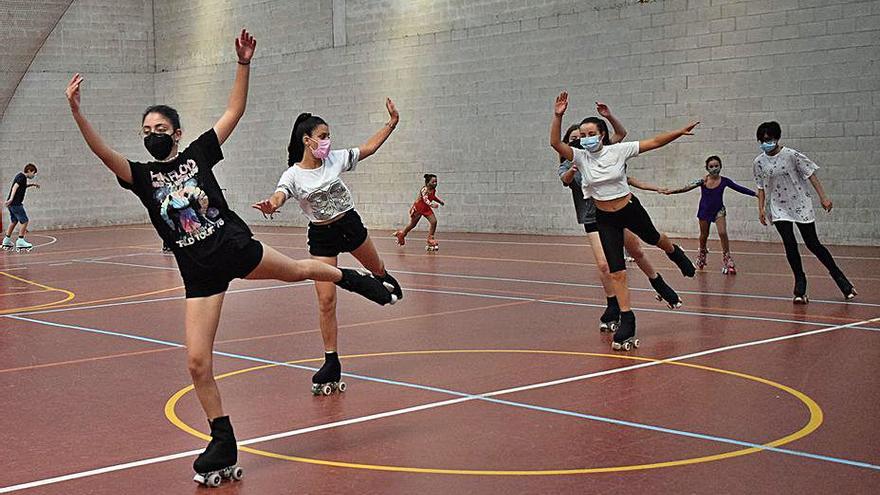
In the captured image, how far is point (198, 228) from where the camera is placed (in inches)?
210

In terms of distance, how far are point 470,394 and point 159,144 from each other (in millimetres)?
2830

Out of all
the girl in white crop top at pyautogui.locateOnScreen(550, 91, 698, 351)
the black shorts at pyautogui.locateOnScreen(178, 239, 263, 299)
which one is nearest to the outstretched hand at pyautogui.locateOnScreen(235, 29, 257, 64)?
the black shorts at pyautogui.locateOnScreen(178, 239, 263, 299)

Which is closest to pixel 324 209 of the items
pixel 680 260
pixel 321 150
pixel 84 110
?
pixel 321 150

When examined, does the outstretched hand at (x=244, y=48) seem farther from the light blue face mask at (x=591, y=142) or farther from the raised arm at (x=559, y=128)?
the light blue face mask at (x=591, y=142)

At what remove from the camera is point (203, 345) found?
17.4 ft

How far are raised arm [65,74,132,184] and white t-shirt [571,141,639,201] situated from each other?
4634 mm

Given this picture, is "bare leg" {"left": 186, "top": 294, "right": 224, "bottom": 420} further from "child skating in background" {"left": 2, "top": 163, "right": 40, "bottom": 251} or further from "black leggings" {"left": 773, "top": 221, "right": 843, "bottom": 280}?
"child skating in background" {"left": 2, "top": 163, "right": 40, "bottom": 251}

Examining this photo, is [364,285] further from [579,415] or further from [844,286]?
[844,286]

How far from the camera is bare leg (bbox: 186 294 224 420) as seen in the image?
5309 mm

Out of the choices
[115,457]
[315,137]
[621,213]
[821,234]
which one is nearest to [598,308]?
[621,213]

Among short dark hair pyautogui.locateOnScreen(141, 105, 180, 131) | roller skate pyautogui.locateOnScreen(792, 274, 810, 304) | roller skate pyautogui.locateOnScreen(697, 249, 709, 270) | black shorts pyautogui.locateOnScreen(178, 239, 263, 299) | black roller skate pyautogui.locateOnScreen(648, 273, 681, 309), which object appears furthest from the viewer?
roller skate pyautogui.locateOnScreen(697, 249, 709, 270)

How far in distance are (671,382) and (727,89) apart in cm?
1348

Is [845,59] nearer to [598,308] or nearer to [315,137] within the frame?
[598,308]

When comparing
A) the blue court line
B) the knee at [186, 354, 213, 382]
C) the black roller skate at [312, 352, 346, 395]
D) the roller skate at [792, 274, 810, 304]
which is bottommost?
the blue court line
